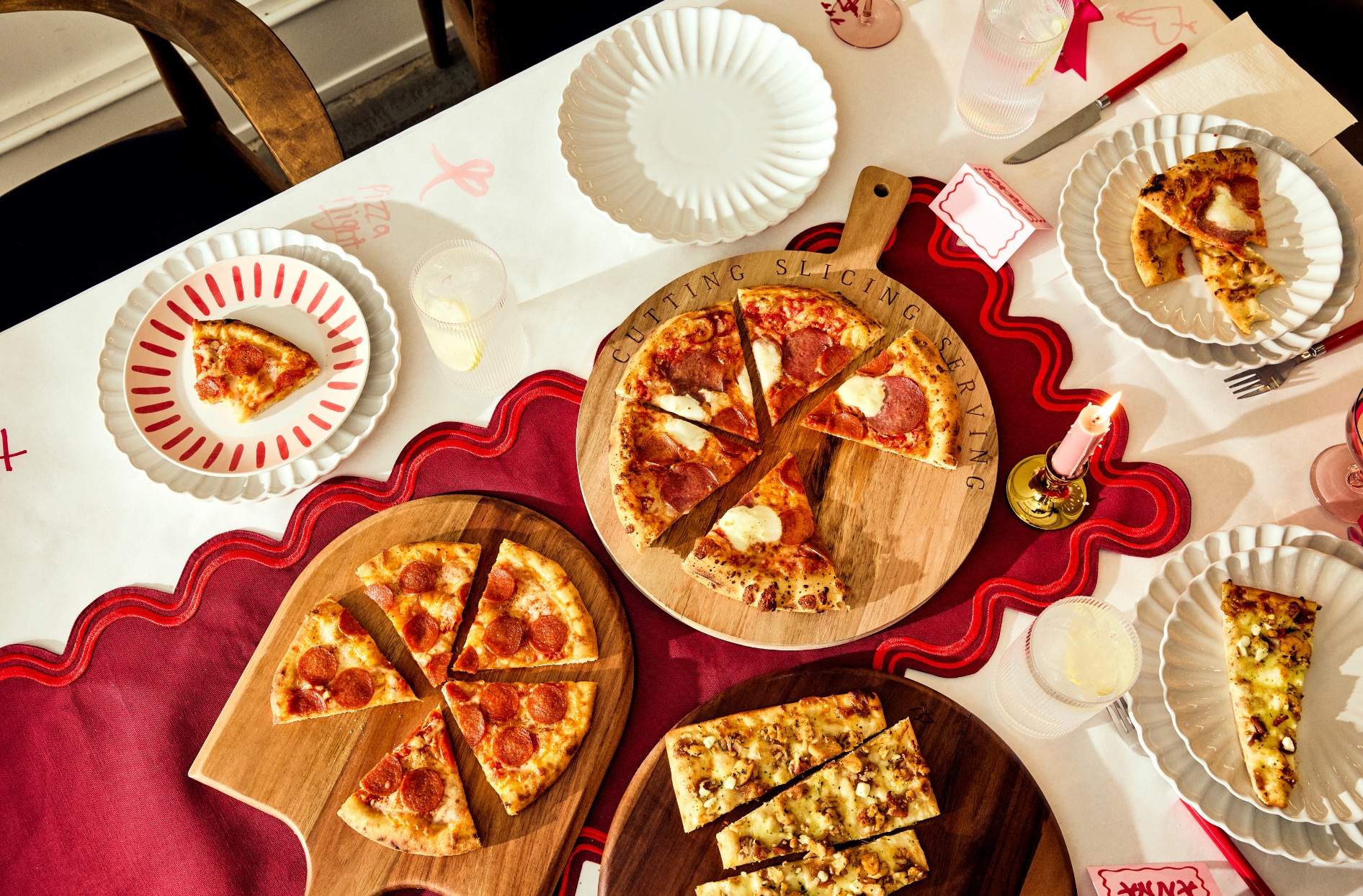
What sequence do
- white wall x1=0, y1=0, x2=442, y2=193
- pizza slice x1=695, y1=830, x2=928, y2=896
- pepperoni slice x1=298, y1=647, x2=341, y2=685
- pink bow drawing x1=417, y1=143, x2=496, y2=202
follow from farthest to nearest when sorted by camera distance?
1. white wall x1=0, y1=0, x2=442, y2=193
2. pink bow drawing x1=417, y1=143, x2=496, y2=202
3. pepperoni slice x1=298, y1=647, x2=341, y2=685
4. pizza slice x1=695, y1=830, x2=928, y2=896

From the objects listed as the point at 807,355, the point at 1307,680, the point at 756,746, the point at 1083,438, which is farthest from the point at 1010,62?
the point at 756,746

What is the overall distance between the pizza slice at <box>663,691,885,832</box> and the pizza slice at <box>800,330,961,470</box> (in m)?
0.74

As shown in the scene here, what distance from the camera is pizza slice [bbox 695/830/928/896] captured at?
219 centimetres

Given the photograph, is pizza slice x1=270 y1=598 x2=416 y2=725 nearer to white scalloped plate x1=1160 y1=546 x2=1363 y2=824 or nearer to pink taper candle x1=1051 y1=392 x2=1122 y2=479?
pink taper candle x1=1051 y1=392 x2=1122 y2=479

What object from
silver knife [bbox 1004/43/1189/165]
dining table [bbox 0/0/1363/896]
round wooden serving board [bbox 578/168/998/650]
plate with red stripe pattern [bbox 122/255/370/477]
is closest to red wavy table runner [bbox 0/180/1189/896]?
dining table [bbox 0/0/1363/896]

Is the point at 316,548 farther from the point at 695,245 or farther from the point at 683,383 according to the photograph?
the point at 695,245

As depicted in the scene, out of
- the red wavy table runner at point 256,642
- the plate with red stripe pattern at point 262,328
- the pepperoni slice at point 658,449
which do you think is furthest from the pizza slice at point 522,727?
the plate with red stripe pattern at point 262,328

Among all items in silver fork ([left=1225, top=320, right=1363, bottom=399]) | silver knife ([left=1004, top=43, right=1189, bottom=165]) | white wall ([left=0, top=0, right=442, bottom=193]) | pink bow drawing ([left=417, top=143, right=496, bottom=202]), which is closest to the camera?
silver fork ([left=1225, top=320, right=1363, bottom=399])

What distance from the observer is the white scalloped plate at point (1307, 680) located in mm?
2084

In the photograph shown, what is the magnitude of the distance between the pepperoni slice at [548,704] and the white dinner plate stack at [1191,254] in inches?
77.5

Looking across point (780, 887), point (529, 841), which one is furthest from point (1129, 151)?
point (529, 841)

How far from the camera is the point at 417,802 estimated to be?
2312 mm

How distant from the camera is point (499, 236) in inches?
115

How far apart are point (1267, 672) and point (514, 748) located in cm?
196
